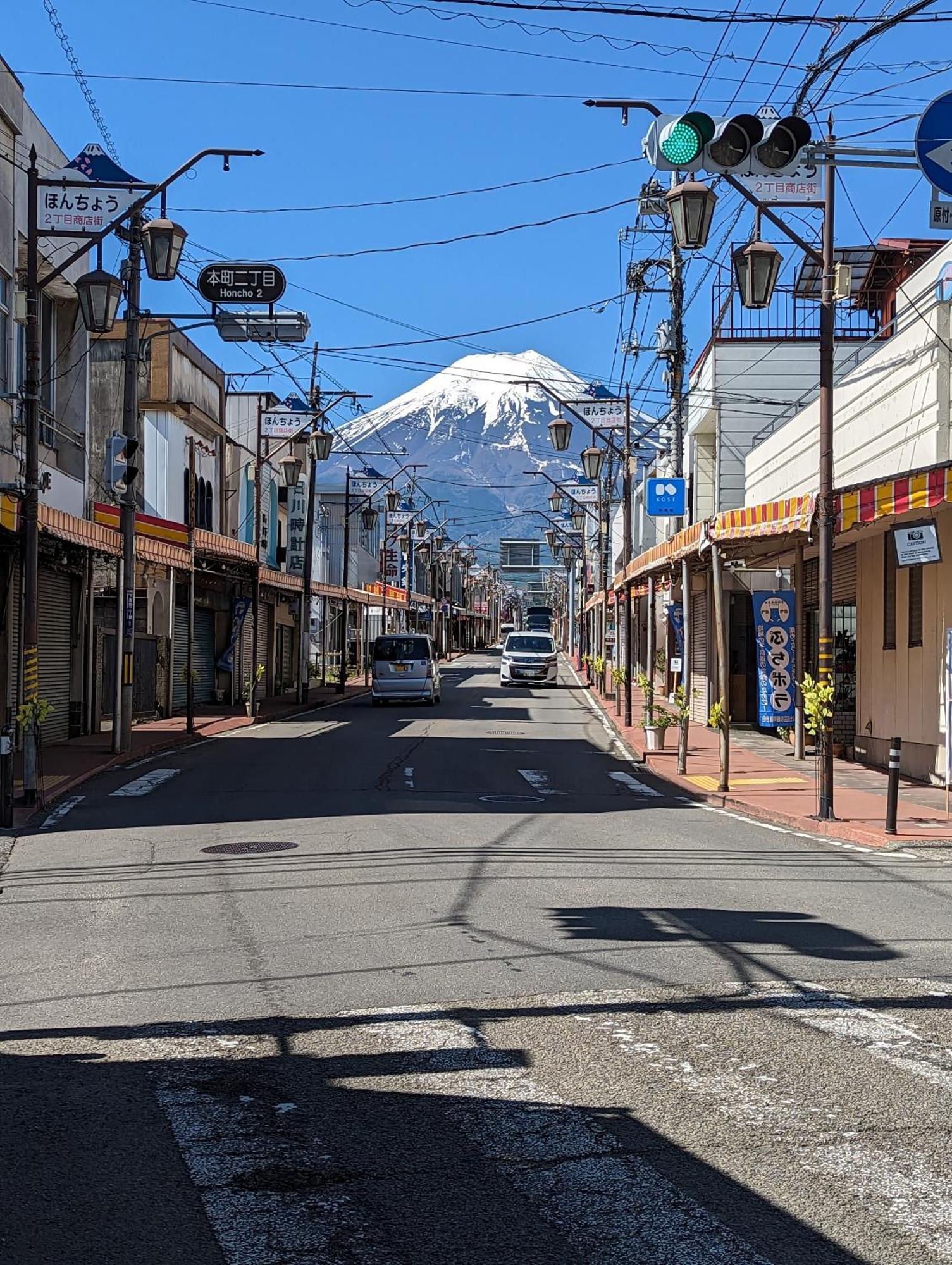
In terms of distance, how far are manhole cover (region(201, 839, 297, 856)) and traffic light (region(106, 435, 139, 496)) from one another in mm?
10832

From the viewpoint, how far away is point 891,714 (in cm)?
2152

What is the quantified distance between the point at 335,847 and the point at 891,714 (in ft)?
38.1

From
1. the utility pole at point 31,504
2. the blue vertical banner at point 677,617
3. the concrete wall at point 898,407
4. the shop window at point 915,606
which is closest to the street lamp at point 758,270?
the concrete wall at point 898,407

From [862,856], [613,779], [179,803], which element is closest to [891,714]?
[613,779]

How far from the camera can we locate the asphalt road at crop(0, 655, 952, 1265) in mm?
4352

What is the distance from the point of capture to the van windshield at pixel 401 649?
41.8 m

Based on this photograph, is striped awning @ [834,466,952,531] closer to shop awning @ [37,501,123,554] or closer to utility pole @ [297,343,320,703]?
shop awning @ [37,501,123,554]

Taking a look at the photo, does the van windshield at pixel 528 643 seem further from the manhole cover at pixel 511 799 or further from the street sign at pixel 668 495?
the manhole cover at pixel 511 799

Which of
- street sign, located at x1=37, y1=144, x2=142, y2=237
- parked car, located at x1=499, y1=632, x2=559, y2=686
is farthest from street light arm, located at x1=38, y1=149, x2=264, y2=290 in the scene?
parked car, located at x1=499, y1=632, x2=559, y2=686

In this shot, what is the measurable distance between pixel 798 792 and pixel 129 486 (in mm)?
12400

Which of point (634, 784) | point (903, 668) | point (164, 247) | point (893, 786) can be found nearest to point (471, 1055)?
point (893, 786)

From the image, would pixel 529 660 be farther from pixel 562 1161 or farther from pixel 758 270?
pixel 562 1161

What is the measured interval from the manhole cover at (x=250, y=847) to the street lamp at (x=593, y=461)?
87.7 ft

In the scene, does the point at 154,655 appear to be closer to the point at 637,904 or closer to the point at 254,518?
the point at 254,518
